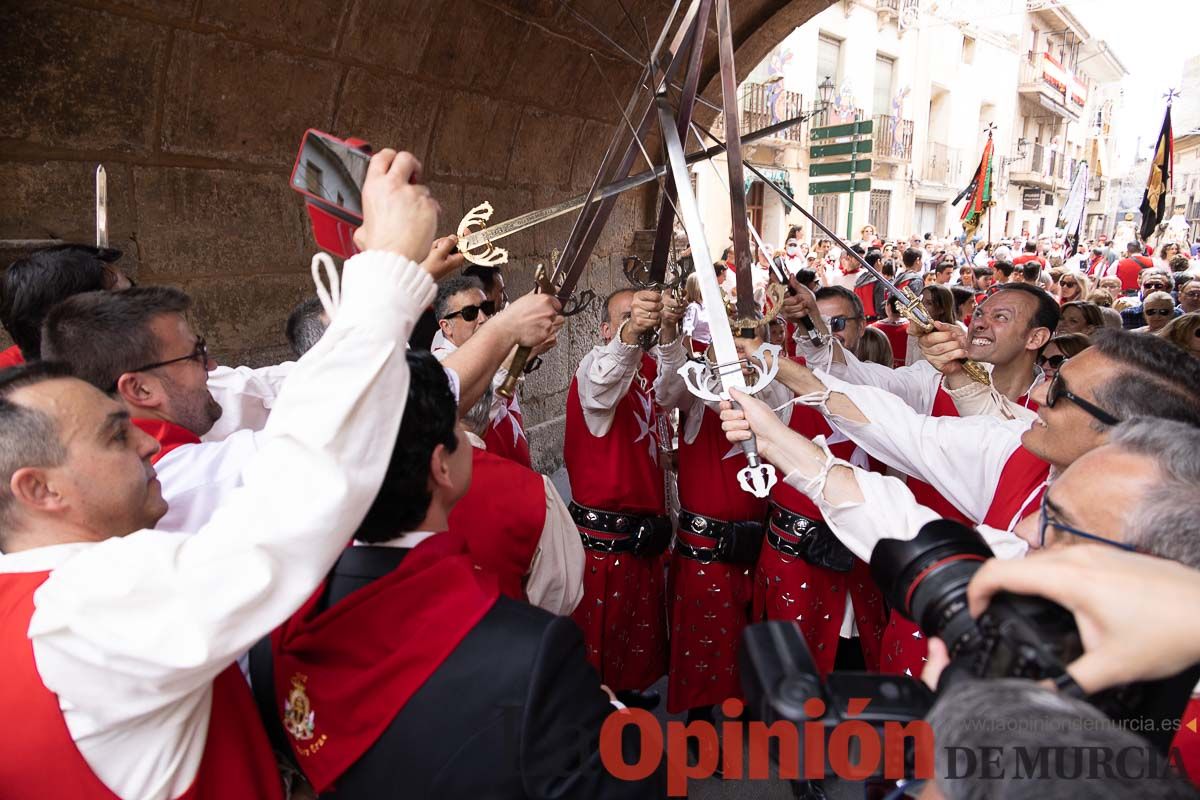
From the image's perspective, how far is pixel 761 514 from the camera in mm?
3117

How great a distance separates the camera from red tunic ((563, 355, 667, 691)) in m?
2.96

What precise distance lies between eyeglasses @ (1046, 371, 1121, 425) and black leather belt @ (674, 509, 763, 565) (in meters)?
1.42

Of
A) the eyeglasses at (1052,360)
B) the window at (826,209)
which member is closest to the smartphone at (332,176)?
the eyeglasses at (1052,360)

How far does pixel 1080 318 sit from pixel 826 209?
691 inches

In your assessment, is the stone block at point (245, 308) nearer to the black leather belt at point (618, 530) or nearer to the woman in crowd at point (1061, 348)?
the black leather belt at point (618, 530)

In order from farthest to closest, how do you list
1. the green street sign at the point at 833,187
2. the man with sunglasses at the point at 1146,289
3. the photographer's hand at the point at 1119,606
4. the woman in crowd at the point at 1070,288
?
the green street sign at the point at 833,187 → the woman in crowd at the point at 1070,288 → the man with sunglasses at the point at 1146,289 → the photographer's hand at the point at 1119,606

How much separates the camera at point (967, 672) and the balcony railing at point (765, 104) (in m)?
17.6

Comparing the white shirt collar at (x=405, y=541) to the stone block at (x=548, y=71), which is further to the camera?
the stone block at (x=548, y=71)

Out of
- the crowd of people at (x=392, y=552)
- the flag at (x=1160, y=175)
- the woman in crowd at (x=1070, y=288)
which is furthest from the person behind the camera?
the flag at (x=1160, y=175)

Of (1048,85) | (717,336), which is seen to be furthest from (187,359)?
(1048,85)

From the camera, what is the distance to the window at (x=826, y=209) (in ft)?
66.9

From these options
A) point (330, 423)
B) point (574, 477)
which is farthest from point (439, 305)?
point (330, 423)

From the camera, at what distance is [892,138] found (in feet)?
73.7

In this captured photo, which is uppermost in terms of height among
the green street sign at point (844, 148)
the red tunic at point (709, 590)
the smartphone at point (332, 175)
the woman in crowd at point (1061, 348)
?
the green street sign at point (844, 148)
